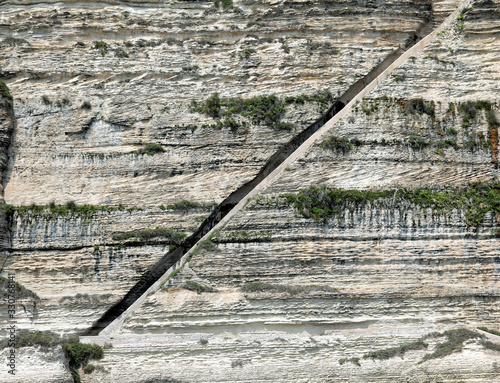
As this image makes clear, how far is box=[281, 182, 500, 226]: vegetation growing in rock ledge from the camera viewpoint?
432 inches

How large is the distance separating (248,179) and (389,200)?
300 cm

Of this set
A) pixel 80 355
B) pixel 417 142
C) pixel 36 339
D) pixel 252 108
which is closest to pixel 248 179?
pixel 252 108

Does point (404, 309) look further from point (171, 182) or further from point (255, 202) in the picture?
point (171, 182)

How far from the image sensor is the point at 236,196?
1142 centimetres

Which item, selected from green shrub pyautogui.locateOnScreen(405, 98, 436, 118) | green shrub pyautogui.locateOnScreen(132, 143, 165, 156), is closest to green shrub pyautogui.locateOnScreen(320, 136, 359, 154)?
green shrub pyautogui.locateOnScreen(405, 98, 436, 118)

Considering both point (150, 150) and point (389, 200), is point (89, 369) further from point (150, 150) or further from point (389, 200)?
point (389, 200)

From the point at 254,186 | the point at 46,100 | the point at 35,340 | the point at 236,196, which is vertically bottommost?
the point at 35,340

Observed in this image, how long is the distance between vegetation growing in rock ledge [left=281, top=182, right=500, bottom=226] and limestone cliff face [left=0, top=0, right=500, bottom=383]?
0.42ft

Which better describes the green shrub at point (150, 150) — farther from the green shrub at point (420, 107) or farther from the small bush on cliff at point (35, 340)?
the green shrub at point (420, 107)

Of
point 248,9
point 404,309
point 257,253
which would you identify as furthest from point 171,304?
point 248,9

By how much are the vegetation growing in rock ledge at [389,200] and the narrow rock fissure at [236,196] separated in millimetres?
985

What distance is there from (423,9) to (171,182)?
23.7 feet

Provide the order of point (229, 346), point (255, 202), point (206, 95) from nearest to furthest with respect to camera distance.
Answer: point (229, 346) < point (255, 202) < point (206, 95)

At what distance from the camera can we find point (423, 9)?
41.0ft
